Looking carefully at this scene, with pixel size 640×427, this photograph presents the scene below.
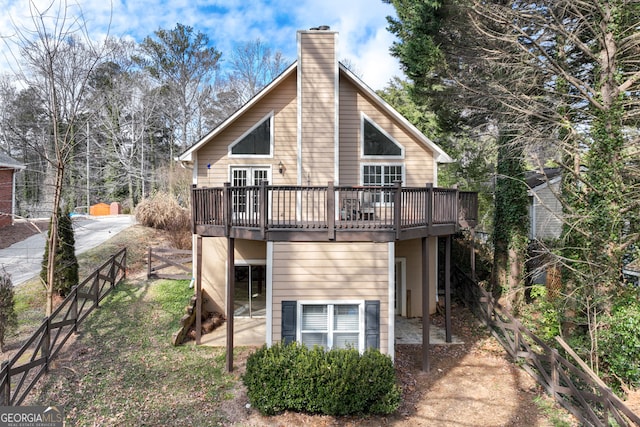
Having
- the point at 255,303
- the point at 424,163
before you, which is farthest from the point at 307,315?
the point at 424,163

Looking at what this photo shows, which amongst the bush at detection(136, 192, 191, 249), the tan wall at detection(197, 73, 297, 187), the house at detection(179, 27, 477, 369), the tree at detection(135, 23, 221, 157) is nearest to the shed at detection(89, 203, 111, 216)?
the tree at detection(135, 23, 221, 157)

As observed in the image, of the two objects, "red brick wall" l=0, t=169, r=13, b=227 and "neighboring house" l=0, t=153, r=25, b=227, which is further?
"red brick wall" l=0, t=169, r=13, b=227

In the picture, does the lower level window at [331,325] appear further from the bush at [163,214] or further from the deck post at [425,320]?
the bush at [163,214]

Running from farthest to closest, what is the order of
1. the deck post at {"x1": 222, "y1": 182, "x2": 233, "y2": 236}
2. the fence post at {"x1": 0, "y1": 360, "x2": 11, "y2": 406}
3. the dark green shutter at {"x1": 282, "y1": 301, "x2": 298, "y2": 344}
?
the deck post at {"x1": 222, "y1": 182, "x2": 233, "y2": 236} → the dark green shutter at {"x1": 282, "y1": 301, "x2": 298, "y2": 344} → the fence post at {"x1": 0, "y1": 360, "x2": 11, "y2": 406}

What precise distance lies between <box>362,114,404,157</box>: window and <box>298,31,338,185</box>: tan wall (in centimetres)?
137

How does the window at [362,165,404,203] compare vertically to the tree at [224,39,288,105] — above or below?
below

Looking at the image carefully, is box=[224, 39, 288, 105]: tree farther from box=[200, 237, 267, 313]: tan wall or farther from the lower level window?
the lower level window

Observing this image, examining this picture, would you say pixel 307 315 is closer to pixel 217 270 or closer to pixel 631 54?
pixel 217 270

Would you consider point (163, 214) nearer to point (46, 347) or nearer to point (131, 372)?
point (46, 347)

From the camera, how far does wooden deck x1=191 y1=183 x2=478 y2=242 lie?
23.1 feet

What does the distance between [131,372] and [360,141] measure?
889 centimetres

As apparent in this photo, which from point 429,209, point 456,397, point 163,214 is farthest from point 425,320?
point 163,214

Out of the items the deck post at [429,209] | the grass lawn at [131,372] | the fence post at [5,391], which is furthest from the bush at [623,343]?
the fence post at [5,391]

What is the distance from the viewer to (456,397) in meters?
7.03
